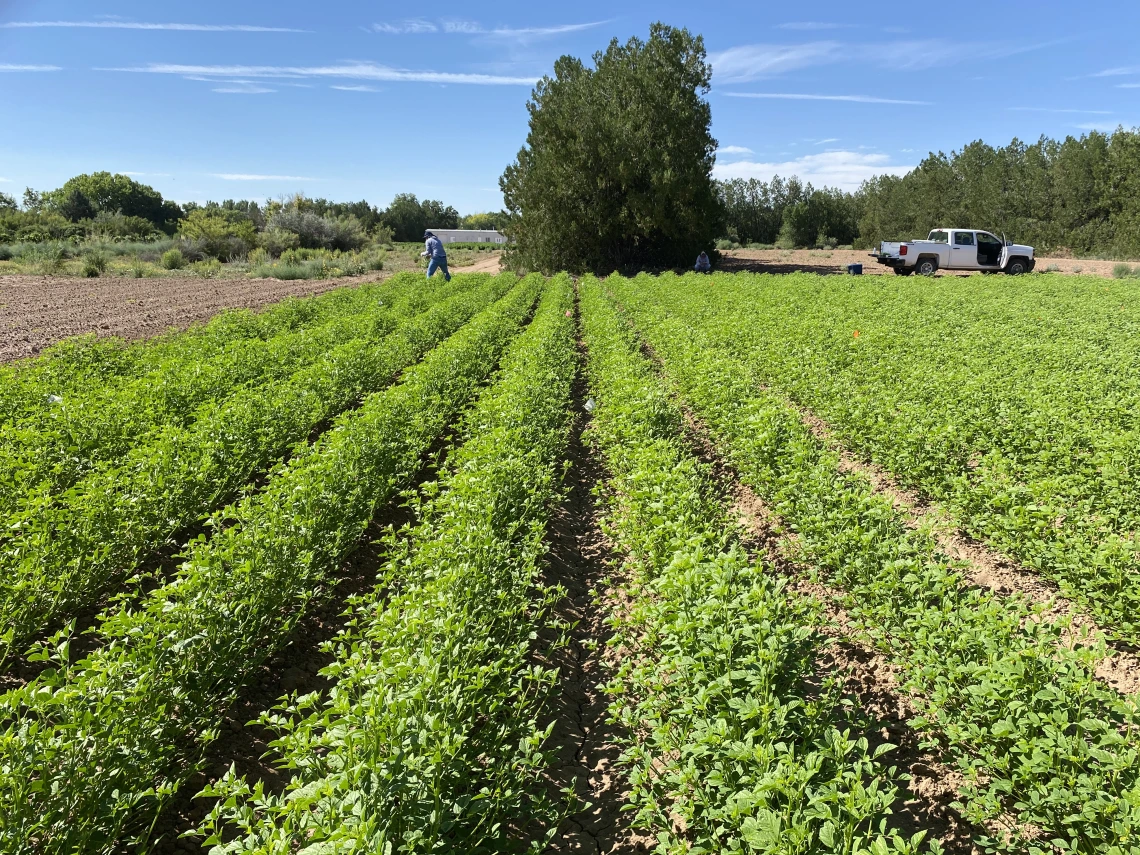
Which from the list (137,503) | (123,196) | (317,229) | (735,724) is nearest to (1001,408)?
(735,724)

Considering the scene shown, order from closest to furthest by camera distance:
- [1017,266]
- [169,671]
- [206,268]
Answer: [169,671] → [1017,266] → [206,268]

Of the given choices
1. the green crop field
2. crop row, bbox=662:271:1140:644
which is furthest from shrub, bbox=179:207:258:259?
crop row, bbox=662:271:1140:644

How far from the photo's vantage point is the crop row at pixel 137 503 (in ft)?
11.8

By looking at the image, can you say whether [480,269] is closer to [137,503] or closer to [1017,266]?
[1017,266]

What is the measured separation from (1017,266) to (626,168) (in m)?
17.0

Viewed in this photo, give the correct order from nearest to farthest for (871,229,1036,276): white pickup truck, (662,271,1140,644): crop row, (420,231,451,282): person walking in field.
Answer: (662,271,1140,644): crop row < (420,231,451,282): person walking in field < (871,229,1036,276): white pickup truck

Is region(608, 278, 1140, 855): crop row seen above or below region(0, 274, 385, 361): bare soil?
below

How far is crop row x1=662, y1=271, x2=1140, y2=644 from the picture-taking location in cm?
430

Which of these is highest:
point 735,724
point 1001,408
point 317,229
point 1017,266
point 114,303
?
point 317,229

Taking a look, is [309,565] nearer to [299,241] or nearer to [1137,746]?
[1137,746]

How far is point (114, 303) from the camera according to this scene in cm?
1716

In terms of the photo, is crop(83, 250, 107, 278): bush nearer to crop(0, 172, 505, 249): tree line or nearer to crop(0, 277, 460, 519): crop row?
crop(0, 172, 505, 249): tree line

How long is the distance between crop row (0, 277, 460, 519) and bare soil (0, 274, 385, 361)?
4.53 metres

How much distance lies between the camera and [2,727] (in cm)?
312
